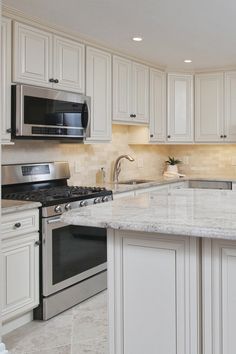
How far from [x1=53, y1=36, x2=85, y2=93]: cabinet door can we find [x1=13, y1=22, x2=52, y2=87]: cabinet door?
0.09 metres

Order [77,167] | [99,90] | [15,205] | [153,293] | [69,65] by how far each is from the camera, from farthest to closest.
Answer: [77,167] → [99,90] → [69,65] → [15,205] → [153,293]

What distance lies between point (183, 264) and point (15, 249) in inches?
56.6

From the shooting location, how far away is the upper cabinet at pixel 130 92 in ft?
15.0

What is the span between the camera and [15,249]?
2.90 meters

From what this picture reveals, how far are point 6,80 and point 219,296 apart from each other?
7.25 ft

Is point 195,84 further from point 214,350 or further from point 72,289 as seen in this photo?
point 214,350

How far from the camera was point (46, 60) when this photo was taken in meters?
3.54

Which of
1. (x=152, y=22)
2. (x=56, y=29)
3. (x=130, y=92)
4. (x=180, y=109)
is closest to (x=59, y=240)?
(x=56, y=29)

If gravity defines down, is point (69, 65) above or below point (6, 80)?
above

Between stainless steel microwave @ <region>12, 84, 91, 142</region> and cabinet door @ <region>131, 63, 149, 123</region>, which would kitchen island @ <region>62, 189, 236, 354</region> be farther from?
cabinet door @ <region>131, 63, 149, 123</region>

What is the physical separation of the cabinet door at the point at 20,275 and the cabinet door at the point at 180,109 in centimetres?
305

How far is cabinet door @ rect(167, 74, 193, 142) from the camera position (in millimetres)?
5598

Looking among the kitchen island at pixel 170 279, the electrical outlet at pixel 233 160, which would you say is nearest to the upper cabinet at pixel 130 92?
the electrical outlet at pixel 233 160

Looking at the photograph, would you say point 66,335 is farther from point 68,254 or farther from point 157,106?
point 157,106
